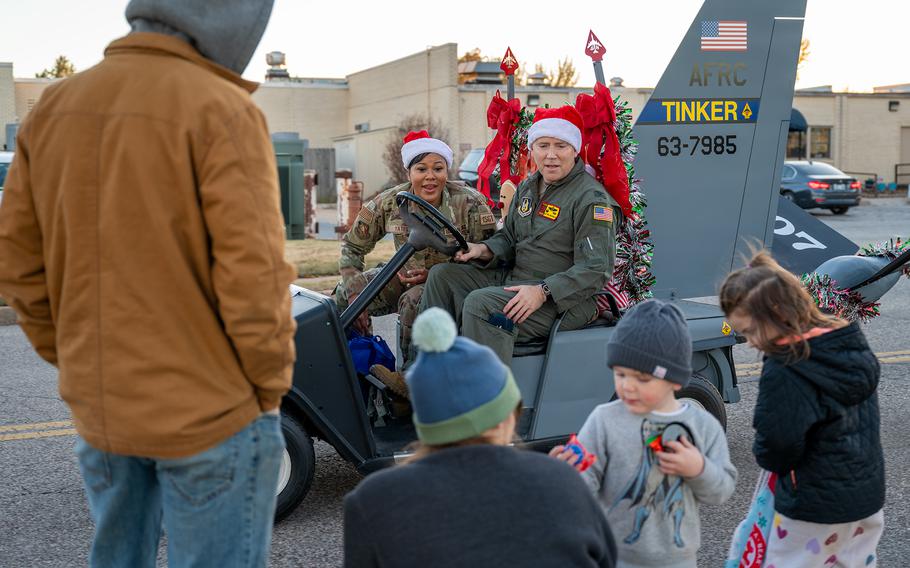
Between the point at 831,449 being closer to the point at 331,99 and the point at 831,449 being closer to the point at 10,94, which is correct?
the point at 10,94

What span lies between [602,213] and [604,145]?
0.61m

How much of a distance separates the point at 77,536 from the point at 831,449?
10.2 feet

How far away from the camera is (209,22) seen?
2.23m

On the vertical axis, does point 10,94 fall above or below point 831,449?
above

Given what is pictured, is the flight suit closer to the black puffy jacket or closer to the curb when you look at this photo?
the black puffy jacket

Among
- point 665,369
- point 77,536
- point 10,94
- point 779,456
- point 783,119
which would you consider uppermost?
point 10,94

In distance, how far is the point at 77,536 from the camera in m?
4.24

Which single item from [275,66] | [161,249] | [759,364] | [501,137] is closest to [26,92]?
[275,66]

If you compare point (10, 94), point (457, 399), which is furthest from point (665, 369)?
point (10, 94)

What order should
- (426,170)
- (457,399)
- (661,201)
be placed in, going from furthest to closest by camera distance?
(661,201)
(426,170)
(457,399)

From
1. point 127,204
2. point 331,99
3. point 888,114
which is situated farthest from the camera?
point 331,99

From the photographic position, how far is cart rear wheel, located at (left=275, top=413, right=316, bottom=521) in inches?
163

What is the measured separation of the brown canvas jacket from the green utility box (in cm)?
1520

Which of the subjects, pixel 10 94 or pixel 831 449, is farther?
pixel 10 94
